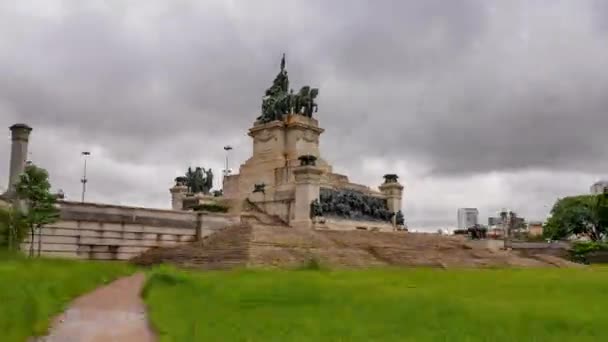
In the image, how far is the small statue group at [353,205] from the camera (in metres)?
46.1

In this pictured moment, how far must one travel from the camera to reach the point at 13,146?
3050 cm

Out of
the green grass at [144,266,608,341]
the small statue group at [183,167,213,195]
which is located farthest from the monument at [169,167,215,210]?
the green grass at [144,266,608,341]

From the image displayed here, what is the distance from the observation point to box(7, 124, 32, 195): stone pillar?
30188mm

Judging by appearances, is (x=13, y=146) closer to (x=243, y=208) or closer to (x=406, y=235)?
(x=243, y=208)

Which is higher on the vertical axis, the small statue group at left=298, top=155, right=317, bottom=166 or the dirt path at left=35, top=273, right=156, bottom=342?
the small statue group at left=298, top=155, right=317, bottom=166

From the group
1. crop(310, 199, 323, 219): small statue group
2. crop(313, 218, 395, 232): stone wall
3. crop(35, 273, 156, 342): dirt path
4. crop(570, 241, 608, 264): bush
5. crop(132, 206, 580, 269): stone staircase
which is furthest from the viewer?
crop(570, 241, 608, 264): bush

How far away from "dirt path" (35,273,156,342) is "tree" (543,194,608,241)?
70331 millimetres

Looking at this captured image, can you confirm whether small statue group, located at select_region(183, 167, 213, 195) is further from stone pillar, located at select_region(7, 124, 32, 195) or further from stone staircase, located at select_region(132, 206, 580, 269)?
stone pillar, located at select_region(7, 124, 32, 195)

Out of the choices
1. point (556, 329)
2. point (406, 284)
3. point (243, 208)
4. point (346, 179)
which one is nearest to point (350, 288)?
point (406, 284)

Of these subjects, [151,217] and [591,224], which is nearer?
[151,217]

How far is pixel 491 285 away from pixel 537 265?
74.0ft

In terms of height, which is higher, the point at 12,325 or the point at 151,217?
the point at 151,217

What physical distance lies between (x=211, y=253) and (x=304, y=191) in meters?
15.3

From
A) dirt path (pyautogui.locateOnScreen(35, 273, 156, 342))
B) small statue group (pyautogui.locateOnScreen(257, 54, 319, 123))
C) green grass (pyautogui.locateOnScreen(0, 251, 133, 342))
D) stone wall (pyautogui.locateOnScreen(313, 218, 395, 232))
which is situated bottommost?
dirt path (pyautogui.locateOnScreen(35, 273, 156, 342))
